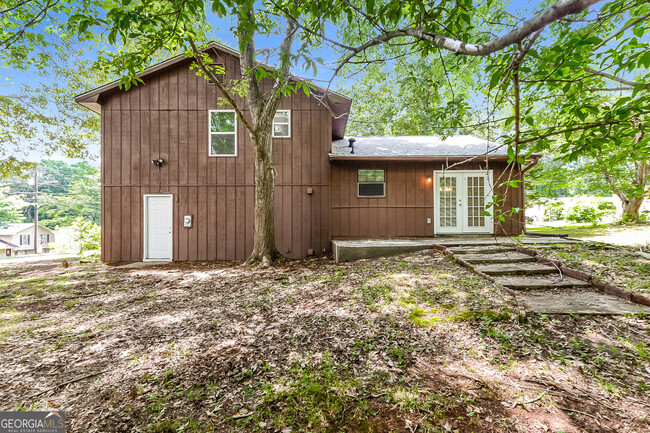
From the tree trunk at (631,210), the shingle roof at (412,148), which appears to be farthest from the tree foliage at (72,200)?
the tree trunk at (631,210)

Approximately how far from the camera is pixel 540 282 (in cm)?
381

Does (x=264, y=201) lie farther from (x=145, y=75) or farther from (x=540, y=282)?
(x=540, y=282)

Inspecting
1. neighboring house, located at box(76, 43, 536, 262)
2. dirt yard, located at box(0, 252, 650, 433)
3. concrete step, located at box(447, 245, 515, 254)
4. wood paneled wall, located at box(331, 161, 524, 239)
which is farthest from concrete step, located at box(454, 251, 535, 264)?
wood paneled wall, located at box(331, 161, 524, 239)

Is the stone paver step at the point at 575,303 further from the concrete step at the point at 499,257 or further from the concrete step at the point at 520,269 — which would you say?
the concrete step at the point at 499,257

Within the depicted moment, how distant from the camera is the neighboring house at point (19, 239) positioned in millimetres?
27594

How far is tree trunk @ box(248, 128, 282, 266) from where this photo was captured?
6559mm

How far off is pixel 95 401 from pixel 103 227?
7694 millimetres

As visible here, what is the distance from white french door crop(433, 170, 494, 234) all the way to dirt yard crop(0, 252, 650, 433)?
472 centimetres

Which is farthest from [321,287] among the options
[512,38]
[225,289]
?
[512,38]

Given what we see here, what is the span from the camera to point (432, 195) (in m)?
8.46

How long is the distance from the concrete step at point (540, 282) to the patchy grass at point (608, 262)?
0.35 metres

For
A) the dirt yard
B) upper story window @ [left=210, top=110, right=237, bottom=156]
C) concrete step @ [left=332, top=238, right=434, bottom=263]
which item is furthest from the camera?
upper story window @ [left=210, top=110, right=237, bottom=156]

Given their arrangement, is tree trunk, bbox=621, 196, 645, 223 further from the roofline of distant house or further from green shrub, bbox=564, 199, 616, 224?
the roofline of distant house

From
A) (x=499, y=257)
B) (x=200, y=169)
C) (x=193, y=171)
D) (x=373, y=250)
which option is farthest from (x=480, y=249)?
(x=193, y=171)
